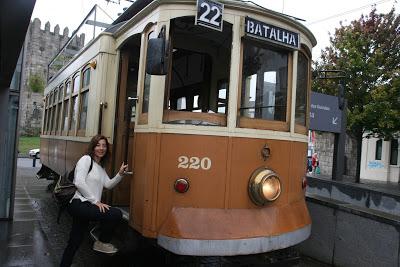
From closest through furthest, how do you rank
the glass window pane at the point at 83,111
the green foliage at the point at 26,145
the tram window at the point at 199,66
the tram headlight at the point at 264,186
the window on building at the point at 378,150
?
the tram headlight at the point at 264,186, the tram window at the point at 199,66, the glass window pane at the point at 83,111, the window on building at the point at 378,150, the green foliage at the point at 26,145

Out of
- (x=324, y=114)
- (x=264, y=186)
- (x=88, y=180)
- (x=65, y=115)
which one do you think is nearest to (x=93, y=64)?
(x=88, y=180)

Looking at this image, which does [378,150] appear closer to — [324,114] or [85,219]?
[324,114]

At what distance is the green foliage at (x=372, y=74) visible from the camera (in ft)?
60.5

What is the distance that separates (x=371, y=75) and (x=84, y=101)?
1590cm

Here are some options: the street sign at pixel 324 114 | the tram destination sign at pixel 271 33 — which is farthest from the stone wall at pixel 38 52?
the tram destination sign at pixel 271 33

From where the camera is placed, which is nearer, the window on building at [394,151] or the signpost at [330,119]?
the signpost at [330,119]

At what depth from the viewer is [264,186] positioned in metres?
4.25

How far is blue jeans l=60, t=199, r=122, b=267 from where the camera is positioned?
443 cm

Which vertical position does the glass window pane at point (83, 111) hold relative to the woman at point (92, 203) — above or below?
above

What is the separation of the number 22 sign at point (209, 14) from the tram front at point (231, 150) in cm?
14

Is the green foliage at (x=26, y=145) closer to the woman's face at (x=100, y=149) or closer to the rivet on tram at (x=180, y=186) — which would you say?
the woman's face at (x=100, y=149)

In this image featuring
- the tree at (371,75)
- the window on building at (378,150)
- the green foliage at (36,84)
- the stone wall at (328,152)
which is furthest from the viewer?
the green foliage at (36,84)

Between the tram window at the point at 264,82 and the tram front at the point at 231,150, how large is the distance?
0.01 metres

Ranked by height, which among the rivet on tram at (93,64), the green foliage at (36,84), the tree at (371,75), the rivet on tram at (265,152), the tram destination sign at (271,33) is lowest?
the rivet on tram at (265,152)
